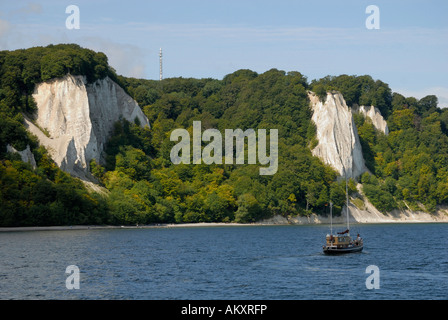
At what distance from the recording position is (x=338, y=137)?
179875 mm

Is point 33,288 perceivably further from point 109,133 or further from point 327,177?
point 327,177

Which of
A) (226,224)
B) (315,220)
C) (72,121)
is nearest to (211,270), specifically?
(226,224)

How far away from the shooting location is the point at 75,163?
431 ft

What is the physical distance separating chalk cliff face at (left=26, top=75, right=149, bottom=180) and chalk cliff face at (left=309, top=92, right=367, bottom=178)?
2418 inches

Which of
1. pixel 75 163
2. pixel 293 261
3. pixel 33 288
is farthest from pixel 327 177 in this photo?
pixel 33 288

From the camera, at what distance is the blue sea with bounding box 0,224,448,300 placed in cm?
4775
